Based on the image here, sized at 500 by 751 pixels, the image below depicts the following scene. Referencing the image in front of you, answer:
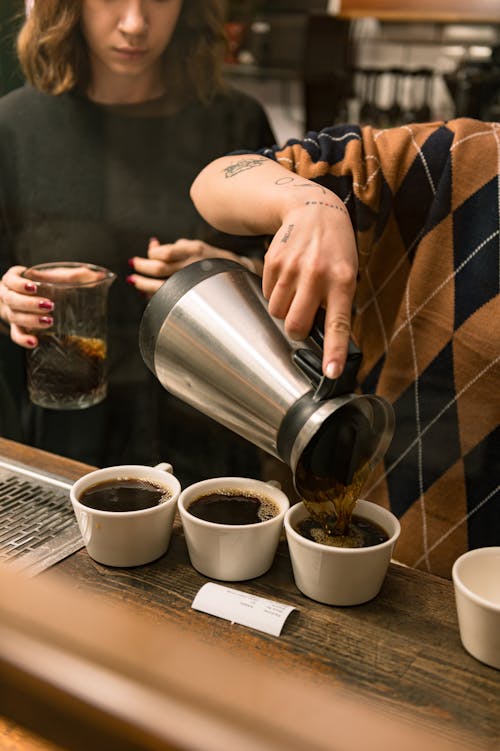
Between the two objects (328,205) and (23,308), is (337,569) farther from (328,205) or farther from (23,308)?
(23,308)

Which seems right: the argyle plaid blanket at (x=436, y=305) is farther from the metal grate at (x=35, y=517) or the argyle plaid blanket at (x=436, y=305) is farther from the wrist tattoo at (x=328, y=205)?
the metal grate at (x=35, y=517)

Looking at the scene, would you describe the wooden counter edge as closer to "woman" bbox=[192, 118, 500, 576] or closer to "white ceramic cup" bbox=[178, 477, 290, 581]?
"white ceramic cup" bbox=[178, 477, 290, 581]

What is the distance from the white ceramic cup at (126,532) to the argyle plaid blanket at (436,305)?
283 millimetres

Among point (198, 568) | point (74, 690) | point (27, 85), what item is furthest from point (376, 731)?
point (27, 85)

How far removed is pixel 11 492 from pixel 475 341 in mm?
587

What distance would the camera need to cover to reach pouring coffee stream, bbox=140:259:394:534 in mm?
714

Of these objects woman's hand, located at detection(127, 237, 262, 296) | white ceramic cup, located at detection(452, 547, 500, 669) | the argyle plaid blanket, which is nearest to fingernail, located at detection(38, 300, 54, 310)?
woman's hand, located at detection(127, 237, 262, 296)

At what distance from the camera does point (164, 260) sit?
1.09m

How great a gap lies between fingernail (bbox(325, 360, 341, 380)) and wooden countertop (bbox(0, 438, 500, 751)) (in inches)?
9.1

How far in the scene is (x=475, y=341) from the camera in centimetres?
100

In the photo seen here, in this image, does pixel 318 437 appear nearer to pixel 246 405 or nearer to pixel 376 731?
pixel 246 405

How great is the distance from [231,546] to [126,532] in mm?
105

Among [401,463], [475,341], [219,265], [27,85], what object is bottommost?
[401,463]

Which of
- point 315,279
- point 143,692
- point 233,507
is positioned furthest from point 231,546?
point 143,692
